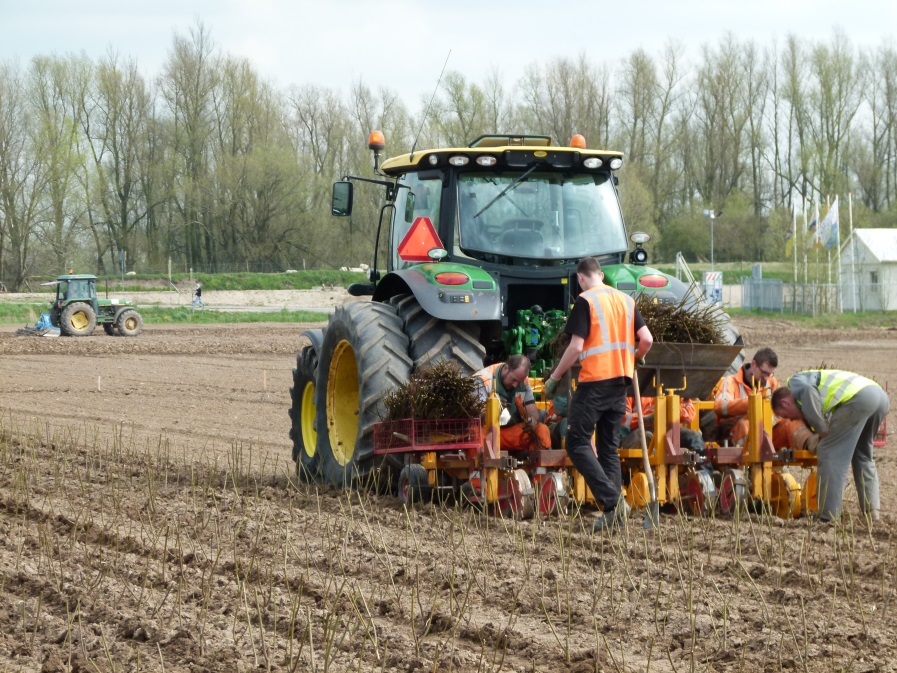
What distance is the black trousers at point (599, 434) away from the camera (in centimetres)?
685

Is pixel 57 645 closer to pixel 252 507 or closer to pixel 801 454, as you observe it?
pixel 252 507

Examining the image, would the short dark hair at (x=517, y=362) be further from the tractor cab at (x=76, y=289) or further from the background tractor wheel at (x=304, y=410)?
the tractor cab at (x=76, y=289)

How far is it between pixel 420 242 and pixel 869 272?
39565mm

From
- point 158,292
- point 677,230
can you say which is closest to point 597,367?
point 158,292

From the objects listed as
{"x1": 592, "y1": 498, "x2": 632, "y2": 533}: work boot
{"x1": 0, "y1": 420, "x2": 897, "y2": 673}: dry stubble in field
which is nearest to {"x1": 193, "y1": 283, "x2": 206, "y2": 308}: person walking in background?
{"x1": 0, "y1": 420, "x2": 897, "y2": 673}: dry stubble in field

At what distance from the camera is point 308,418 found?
373 inches

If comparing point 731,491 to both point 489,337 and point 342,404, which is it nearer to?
point 489,337

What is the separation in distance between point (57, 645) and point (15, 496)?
3.26 m

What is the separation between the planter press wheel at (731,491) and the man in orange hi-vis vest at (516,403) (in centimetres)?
110

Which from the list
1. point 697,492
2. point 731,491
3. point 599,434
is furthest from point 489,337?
point 731,491

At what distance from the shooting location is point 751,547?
640cm

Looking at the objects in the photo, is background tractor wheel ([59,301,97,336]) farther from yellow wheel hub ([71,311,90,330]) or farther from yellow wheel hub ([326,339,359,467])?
yellow wheel hub ([326,339,359,467])

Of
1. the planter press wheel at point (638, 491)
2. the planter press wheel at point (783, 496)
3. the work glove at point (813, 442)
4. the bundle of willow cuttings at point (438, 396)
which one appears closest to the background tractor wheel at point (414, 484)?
the bundle of willow cuttings at point (438, 396)

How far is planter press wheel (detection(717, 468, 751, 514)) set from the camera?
7.49 m
